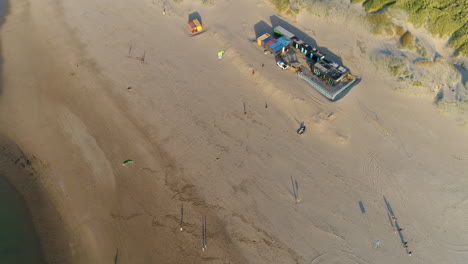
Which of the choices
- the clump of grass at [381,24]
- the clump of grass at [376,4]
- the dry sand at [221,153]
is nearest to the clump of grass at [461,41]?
the clump of grass at [381,24]

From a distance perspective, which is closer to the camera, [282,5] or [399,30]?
[399,30]

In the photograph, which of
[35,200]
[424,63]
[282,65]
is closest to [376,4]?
[424,63]

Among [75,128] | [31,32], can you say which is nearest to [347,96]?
[75,128]

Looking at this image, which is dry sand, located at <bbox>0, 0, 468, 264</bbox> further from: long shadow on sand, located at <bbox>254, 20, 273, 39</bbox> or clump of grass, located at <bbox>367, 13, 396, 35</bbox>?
clump of grass, located at <bbox>367, 13, 396, 35</bbox>

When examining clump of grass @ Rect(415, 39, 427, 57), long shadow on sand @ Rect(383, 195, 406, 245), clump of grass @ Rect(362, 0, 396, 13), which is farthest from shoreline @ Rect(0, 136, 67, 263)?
clump of grass @ Rect(362, 0, 396, 13)

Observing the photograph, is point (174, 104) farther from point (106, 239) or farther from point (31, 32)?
point (31, 32)

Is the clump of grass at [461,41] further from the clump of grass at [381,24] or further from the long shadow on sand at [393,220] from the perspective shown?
the long shadow on sand at [393,220]

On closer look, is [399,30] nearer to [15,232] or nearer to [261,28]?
[261,28]

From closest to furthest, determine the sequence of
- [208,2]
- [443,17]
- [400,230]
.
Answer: [400,230], [443,17], [208,2]
